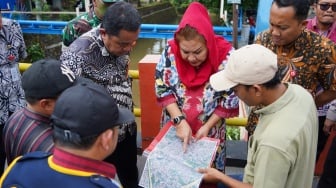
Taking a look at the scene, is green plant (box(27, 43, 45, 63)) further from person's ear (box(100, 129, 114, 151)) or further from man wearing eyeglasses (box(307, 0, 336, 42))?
person's ear (box(100, 129, 114, 151))

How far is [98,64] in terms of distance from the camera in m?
1.89

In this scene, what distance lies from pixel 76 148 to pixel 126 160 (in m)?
1.32

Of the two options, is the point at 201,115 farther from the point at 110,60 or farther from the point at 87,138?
the point at 87,138

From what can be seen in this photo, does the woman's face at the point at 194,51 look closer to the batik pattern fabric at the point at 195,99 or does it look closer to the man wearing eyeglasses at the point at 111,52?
the batik pattern fabric at the point at 195,99

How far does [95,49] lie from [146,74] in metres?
0.86

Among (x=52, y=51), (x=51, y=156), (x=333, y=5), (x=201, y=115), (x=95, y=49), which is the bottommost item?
(x=52, y=51)

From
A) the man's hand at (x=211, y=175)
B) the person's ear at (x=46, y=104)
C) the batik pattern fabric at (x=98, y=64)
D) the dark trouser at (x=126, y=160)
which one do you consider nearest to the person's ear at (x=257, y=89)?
the man's hand at (x=211, y=175)

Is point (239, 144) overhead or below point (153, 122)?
below

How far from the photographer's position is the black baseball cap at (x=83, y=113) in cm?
102

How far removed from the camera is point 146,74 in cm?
270

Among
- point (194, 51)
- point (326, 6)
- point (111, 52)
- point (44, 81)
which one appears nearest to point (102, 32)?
point (111, 52)

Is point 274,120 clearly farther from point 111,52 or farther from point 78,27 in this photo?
point 78,27

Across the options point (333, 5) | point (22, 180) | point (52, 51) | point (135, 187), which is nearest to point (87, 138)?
point (22, 180)

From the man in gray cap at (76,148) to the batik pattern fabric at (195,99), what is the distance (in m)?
0.88
